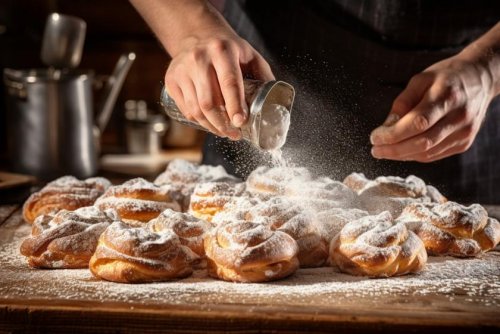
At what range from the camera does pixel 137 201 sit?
264 cm

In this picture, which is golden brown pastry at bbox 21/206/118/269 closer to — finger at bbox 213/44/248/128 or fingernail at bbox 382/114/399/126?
finger at bbox 213/44/248/128

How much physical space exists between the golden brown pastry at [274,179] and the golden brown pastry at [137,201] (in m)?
0.30

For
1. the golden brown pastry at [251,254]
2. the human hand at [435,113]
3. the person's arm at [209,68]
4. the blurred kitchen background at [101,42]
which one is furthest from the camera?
the blurred kitchen background at [101,42]

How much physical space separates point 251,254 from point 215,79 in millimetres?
562

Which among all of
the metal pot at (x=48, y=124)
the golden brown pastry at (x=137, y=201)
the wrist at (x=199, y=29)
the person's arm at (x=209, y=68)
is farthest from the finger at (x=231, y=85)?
the metal pot at (x=48, y=124)

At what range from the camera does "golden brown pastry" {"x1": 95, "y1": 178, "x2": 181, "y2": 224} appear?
2.61 meters

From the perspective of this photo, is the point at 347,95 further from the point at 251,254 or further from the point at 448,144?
the point at 251,254

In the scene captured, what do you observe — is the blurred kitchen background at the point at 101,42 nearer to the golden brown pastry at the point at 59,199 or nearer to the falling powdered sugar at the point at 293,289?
the golden brown pastry at the point at 59,199

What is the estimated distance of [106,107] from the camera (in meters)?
4.18

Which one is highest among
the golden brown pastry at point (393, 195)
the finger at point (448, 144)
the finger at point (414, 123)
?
the finger at point (414, 123)

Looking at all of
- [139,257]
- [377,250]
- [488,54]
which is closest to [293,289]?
[377,250]

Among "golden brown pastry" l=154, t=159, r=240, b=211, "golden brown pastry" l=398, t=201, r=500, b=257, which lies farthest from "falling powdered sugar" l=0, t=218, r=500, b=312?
"golden brown pastry" l=154, t=159, r=240, b=211

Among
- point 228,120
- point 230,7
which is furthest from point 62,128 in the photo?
point 228,120

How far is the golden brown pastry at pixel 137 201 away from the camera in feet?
8.57
